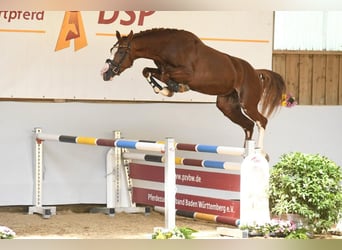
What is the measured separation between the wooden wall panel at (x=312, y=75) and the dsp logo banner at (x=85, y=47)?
11.6 inches

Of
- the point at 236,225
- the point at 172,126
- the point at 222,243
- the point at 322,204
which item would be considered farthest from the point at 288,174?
the point at 222,243

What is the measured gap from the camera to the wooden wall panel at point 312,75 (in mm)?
5355

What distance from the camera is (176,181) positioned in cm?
466

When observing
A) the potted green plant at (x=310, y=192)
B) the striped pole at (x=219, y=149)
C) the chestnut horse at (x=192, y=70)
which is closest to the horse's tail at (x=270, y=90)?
the chestnut horse at (x=192, y=70)

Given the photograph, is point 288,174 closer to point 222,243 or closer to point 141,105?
point 141,105

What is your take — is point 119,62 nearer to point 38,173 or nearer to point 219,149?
point 219,149

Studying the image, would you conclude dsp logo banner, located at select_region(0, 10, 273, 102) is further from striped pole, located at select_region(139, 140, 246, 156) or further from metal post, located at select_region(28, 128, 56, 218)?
striped pole, located at select_region(139, 140, 246, 156)

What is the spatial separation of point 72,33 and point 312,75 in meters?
1.99

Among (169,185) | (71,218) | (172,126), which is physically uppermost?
(172,126)

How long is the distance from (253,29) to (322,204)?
78.3 inches

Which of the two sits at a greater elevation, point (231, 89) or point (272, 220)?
point (231, 89)

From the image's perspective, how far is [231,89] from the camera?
12.9ft

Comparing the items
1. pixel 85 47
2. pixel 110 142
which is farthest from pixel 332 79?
pixel 110 142

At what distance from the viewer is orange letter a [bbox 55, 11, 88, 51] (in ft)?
15.9
